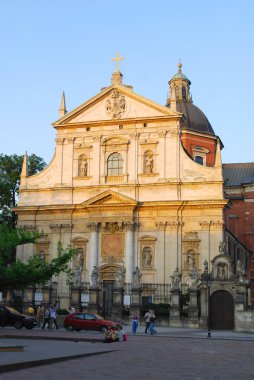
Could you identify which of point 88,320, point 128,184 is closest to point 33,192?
point 128,184

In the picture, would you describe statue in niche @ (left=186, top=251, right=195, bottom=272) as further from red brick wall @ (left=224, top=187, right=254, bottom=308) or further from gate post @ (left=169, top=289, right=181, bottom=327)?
red brick wall @ (left=224, top=187, right=254, bottom=308)

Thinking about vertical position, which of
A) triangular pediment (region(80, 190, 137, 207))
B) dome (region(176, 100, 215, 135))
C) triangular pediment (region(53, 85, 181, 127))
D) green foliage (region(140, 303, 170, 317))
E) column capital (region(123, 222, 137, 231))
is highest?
dome (region(176, 100, 215, 135))

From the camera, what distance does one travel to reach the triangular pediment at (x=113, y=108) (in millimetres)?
48875

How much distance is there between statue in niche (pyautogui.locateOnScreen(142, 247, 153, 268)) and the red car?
574 inches

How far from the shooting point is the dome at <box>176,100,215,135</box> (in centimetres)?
5962

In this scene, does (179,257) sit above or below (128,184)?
below

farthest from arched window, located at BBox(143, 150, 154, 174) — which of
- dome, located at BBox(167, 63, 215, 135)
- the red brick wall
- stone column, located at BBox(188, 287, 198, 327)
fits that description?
the red brick wall

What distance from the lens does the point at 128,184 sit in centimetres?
4816

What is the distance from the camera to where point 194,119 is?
60469 mm

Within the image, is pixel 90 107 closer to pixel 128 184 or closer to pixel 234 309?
pixel 128 184

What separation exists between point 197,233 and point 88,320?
53.2ft

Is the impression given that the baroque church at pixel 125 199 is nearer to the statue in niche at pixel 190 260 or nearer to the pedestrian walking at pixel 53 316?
the statue in niche at pixel 190 260

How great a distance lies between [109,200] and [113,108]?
24.6ft

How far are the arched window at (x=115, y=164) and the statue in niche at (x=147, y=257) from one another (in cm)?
642
